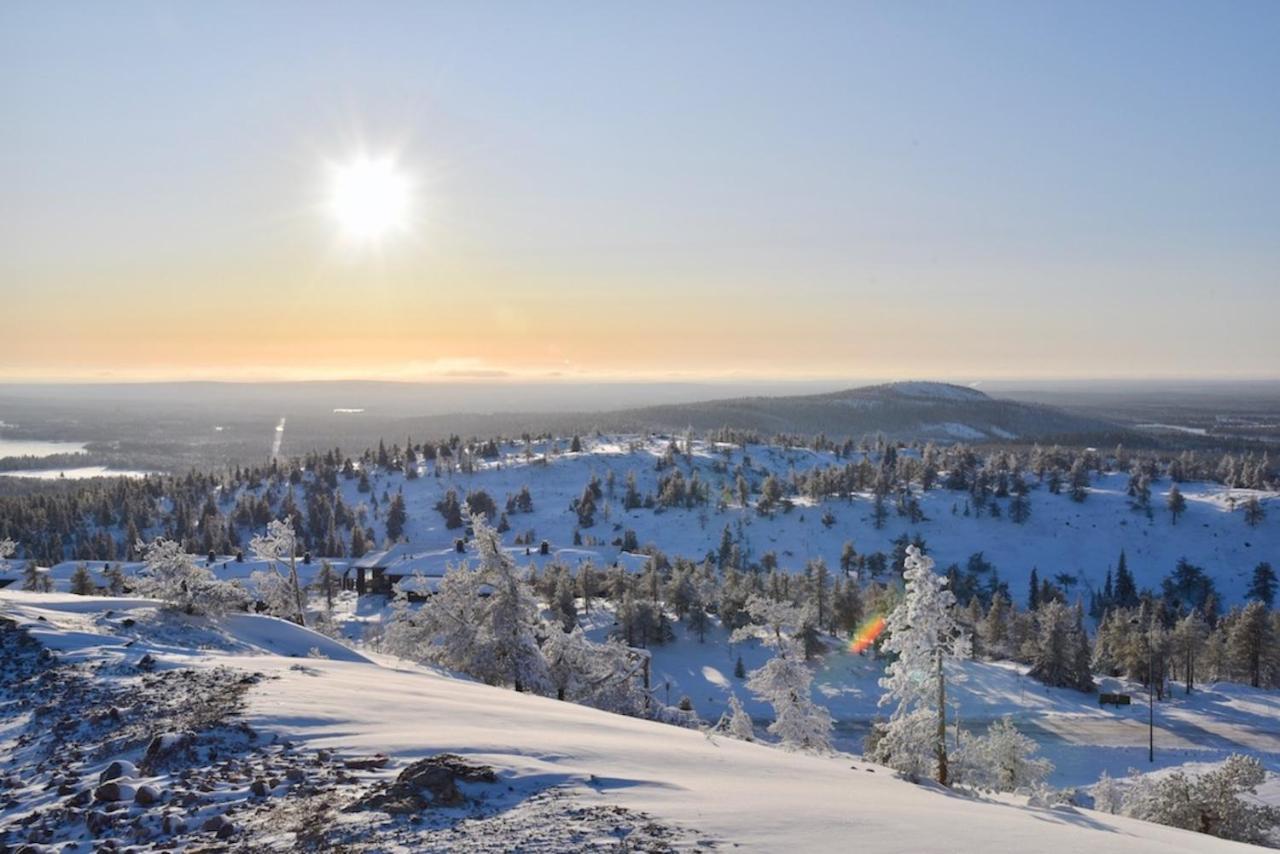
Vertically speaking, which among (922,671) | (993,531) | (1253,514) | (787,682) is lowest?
(993,531)

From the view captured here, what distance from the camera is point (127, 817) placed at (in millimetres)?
9266

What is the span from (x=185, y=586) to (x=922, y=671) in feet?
93.4

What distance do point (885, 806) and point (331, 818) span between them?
8666mm

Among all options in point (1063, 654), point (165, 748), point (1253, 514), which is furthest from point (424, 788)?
point (1253, 514)

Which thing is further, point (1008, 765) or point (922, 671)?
point (1008, 765)

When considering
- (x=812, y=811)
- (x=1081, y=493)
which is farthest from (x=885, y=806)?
(x=1081, y=493)

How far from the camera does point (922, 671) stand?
81.6 feet

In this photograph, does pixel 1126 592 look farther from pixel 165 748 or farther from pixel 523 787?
pixel 165 748

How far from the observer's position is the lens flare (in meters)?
90.6

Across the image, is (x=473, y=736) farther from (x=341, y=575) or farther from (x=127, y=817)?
(x=341, y=575)

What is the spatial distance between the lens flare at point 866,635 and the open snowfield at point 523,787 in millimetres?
74976

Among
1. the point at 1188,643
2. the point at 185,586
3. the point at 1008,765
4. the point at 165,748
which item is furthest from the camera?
the point at 1188,643

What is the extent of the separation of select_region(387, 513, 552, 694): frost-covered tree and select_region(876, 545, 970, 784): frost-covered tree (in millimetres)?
14432

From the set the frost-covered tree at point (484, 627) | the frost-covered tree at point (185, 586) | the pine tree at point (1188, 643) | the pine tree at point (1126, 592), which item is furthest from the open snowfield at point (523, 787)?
the pine tree at point (1126, 592)
